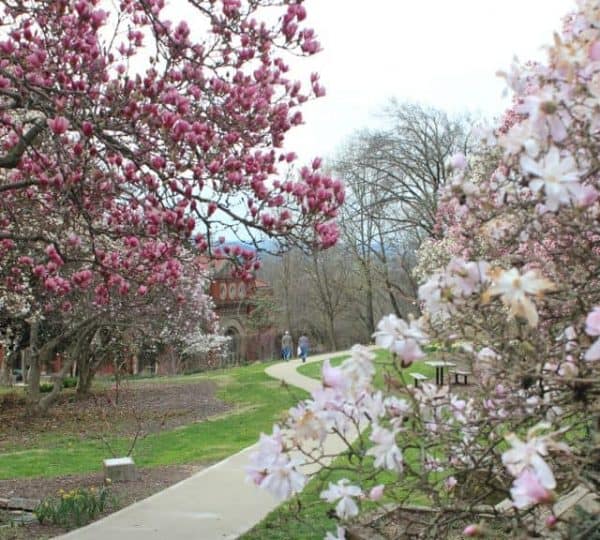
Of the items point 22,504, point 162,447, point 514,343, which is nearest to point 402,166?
point 162,447

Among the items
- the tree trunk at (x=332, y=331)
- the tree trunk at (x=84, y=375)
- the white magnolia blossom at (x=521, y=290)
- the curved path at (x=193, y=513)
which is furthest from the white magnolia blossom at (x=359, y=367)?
the tree trunk at (x=332, y=331)

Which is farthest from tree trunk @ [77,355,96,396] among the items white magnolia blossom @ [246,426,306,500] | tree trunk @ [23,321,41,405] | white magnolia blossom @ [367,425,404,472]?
white magnolia blossom @ [367,425,404,472]

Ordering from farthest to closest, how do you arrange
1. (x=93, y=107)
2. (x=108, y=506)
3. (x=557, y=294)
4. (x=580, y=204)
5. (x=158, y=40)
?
(x=108, y=506)
(x=158, y=40)
(x=93, y=107)
(x=557, y=294)
(x=580, y=204)

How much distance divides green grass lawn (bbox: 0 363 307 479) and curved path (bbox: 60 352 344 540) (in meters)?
1.82

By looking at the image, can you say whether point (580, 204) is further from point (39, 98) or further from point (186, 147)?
point (39, 98)

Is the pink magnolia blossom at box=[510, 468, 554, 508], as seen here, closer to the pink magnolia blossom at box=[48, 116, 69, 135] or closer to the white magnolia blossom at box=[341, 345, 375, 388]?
the white magnolia blossom at box=[341, 345, 375, 388]

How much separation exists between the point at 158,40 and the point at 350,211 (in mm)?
28590

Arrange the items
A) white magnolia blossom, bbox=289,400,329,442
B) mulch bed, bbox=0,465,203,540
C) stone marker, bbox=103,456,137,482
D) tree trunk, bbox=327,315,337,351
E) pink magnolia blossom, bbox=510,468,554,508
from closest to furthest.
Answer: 1. pink magnolia blossom, bbox=510,468,554,508
2. white magnolia blossom, bbox=289,400,329,442
3. mulch bed, bbox=0,465,203,540
4. stone marker, bbox=103,456,137,482
5. tree trunk, bbox=327,315,337,351

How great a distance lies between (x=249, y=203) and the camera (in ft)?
16.5

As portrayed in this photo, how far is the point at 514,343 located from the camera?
85.9 inches

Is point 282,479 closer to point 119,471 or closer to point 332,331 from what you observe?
point 119,471

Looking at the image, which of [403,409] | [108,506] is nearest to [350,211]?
[108,506]

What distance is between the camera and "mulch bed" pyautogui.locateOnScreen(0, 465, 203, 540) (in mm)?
7902

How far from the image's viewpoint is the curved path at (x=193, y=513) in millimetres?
6004
